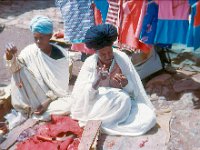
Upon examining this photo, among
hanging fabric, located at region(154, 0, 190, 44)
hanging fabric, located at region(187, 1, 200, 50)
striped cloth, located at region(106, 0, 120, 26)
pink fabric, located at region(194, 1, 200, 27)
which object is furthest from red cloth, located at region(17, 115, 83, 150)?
pink fabric, located at region(194, 1, 200, 27)

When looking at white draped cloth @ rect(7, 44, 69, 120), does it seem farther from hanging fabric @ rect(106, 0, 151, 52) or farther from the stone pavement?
hanging fabric @ rect(106, 0, 151, 52)

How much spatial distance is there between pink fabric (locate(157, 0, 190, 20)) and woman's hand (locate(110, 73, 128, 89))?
1193 mm

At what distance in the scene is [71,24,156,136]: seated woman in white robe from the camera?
5168 mm

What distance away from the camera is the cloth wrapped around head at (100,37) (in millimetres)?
4910

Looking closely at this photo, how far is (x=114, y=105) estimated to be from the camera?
519 cm

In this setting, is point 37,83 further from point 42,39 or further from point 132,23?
point 132,23

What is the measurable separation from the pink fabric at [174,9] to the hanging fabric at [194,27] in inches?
5.2

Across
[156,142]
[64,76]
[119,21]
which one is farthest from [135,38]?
[156,142]

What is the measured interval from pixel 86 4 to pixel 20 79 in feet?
5.69

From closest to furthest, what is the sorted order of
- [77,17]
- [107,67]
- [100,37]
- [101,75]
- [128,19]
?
[100,37] → [101,75] → [107,67] → [128,19] → [77,17]

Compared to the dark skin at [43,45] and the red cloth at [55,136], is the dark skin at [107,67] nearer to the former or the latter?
the red cloth at [55,136]

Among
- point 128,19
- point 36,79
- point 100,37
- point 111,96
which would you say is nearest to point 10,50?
point 36,79

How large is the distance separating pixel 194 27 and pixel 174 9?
1.27ft

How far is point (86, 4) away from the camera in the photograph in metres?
6.36
